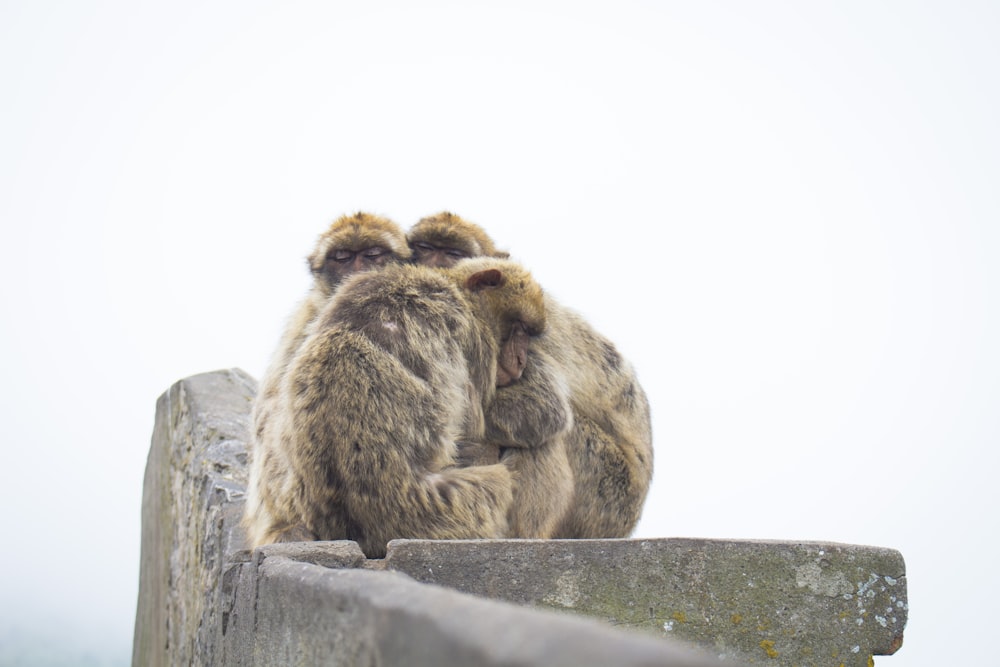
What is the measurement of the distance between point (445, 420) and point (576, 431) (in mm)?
1036

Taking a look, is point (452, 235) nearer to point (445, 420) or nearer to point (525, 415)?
point (525, 415)

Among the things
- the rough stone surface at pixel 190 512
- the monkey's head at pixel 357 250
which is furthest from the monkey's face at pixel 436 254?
the rough stone surface at pixel 190 512

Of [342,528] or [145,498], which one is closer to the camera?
[342,528]

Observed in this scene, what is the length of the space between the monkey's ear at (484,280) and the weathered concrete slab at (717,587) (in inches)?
46.5

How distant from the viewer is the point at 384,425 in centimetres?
314

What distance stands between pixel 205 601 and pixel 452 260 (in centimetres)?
204

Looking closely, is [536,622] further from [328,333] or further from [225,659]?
[225,659]

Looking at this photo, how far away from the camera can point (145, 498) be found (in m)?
7.00

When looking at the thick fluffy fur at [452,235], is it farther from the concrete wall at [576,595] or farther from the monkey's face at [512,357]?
the concrete wall at [576,595]

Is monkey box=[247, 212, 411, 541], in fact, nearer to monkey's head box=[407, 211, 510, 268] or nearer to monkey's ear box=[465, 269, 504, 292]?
monkey's head box=[407, 211, 510, 268]

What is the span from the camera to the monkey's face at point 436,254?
542cm

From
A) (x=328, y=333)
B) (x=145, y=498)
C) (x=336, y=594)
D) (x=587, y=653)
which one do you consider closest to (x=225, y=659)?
(x=328, y=333)

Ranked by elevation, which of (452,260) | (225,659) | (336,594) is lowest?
(225,659)

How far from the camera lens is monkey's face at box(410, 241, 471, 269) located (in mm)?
5418
